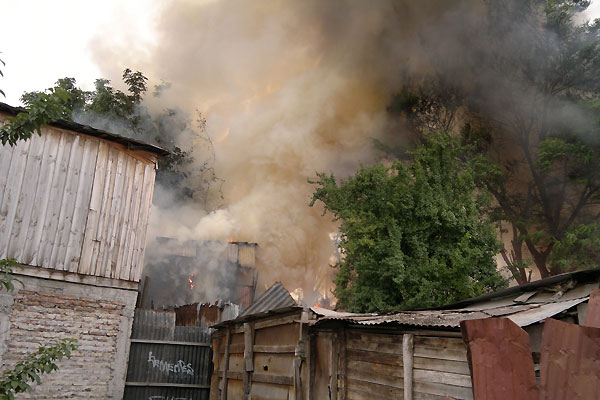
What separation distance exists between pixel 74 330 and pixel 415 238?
10.9m

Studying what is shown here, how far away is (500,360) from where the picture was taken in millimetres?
4160

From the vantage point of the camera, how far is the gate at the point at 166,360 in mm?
11742

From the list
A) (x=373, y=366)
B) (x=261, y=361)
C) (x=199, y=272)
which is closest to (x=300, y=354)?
(x=373, y=366)

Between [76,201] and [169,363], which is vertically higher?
[76,201]

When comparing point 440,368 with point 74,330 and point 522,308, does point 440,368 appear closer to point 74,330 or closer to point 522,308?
point 522,308

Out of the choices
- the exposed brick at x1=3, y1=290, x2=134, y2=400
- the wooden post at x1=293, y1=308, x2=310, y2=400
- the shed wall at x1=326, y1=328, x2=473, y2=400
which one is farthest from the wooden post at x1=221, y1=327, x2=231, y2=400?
the shed wall at x1=326, y1=328, x2=473, y2=400

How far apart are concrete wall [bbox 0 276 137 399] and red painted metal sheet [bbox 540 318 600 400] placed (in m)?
9.82

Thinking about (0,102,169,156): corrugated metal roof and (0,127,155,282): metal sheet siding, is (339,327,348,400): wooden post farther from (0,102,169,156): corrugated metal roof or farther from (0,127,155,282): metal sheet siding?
(0,102,169,156): corrugated metal roof

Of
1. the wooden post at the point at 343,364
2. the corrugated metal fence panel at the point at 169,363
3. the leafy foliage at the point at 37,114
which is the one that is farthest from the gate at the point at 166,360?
the leafy foliage at the point at 37,114

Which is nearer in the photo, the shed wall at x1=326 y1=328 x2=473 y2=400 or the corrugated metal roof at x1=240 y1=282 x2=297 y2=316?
the shed wall at x1=326 y1=328 x2=473 y2=400

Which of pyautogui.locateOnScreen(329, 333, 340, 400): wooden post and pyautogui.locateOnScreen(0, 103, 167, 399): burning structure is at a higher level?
pyautogui.locateOnScreen(0, 103, 167, 399): burning structure

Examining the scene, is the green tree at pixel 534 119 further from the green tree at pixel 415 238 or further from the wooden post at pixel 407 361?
the wooden post at pixel 407 361

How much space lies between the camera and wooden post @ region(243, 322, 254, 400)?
9.95 meters

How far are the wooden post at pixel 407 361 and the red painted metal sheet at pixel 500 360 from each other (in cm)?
183
